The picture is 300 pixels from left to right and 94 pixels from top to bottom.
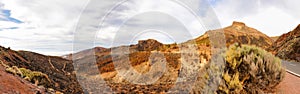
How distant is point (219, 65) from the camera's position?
258 inches

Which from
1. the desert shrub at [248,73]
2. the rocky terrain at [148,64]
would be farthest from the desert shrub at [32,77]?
the desert shrub at [248,73]

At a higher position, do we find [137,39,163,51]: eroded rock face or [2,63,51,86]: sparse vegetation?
[137,39,163,51]: eroded rock face

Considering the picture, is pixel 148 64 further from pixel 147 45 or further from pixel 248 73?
pixel 248 73

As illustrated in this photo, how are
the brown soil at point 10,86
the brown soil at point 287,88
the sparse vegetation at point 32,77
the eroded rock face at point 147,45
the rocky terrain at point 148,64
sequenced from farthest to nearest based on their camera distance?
1. the eroded rock face at point 147,45
2. the rocky terrain at point 148,64
3. the sparse vegetation at point 32,77
4. the brown soil at point 10,86
5. the brown soil at point 287,88

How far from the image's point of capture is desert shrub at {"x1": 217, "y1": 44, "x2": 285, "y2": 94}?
6277mm

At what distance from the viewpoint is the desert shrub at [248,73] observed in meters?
6.28

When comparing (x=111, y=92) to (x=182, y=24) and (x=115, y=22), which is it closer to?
(x=115, y=22)

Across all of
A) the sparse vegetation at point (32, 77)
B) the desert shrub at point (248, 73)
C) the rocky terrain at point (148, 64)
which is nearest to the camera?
the desert shrub at point (248, 73)

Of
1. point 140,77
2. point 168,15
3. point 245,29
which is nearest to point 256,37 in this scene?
point 245,29

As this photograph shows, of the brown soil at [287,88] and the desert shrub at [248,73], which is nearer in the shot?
the desert shrub at [248,73]

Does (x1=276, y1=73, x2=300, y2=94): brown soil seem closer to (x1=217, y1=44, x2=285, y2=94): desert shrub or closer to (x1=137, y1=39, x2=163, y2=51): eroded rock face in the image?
(x1=217, y1=44, x2=285, y2=94): desert shrub

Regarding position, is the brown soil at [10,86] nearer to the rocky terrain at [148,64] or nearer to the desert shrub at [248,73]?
the rocky terrain at [148,64]

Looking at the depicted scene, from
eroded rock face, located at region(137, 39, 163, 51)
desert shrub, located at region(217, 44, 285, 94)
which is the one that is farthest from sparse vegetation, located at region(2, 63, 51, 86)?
eroded rock face, located at region(137, 39, 163, 51)

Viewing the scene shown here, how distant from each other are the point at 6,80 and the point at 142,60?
2208cm
